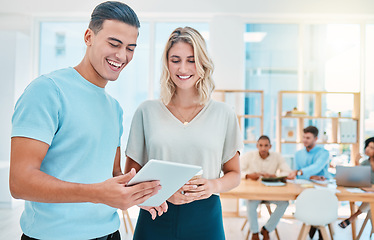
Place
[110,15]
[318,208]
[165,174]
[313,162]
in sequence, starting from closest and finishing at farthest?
[165,174] → [110,15] → [318,208] → [313,162]

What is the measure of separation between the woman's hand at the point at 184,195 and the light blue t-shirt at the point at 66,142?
332 mm

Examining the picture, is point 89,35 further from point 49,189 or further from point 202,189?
point 202,189

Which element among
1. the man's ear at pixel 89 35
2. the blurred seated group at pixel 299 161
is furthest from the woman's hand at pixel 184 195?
the blurred seated group at pixel 299 161

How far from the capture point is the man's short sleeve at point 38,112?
3.14 ft

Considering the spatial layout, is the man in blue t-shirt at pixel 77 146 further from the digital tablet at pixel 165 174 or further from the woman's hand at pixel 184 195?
the woman's hand at pixel 184 195

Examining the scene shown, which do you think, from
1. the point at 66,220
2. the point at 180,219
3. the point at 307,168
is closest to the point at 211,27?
the point at 307,168

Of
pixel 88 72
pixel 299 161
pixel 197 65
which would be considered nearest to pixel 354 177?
pixel 299 161

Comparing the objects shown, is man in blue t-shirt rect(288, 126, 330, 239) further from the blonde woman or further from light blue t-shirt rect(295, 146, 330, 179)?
the blonde woman

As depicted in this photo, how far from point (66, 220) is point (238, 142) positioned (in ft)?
2.91

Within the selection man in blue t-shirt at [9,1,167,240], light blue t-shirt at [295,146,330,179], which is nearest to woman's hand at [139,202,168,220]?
man in blue t-shirt at [9,1,167,240]

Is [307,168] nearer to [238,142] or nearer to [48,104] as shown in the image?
[238,142]

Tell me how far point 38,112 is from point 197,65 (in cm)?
80

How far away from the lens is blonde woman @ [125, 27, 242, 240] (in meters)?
1.52

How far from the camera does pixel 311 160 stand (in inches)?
187
